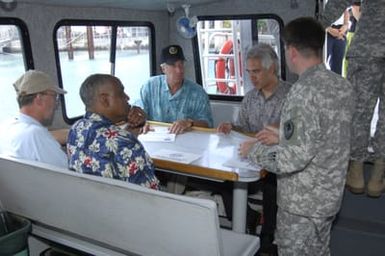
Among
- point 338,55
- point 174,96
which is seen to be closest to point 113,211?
point 174,96

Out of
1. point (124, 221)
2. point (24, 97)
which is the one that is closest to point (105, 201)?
point (124, 221)

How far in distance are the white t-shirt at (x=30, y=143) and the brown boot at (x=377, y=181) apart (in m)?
2.07

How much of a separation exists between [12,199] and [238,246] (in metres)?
1.25

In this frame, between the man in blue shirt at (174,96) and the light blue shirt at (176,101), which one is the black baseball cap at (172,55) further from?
the light blue shirt at (176,101)

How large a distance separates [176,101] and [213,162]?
134cm

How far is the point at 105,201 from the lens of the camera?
5.78ft

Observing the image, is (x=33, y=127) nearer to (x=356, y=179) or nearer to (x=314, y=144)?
(x=314, y=144)

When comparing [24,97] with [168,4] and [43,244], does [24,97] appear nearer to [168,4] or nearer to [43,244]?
[43,244]

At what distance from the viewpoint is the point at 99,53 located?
3662 mm

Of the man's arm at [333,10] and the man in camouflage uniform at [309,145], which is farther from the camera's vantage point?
the man's arm at [333,10]

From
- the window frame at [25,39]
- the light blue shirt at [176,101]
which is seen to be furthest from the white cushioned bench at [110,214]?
the light blue shirt at [176,101]

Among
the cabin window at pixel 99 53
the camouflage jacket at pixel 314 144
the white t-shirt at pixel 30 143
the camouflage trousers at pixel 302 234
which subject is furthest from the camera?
the cabin window at pixel 99 53

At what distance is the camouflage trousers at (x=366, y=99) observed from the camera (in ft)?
9.34

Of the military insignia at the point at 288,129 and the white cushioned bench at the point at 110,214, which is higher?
the military insignia at the point at 288,129
